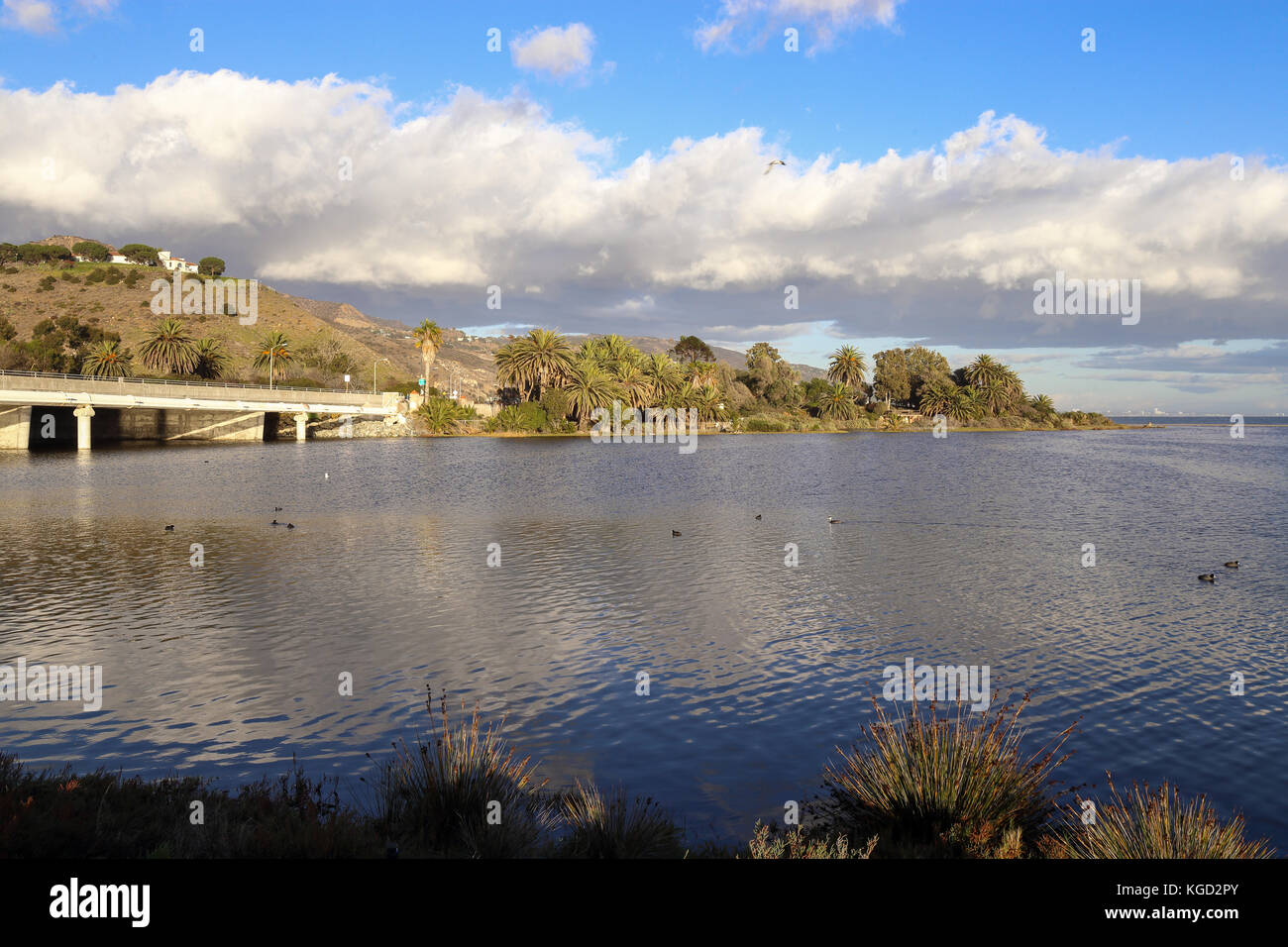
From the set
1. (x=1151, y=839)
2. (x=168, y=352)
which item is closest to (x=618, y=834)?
(x=1151, y=839)

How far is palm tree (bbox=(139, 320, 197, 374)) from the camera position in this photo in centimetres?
11394

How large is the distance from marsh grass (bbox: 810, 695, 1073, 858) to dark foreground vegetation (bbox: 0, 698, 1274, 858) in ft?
0.05

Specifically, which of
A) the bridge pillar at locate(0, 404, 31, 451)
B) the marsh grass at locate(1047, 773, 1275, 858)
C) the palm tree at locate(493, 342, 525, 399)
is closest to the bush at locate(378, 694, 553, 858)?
the marsh grass at locate(1047, 773, 1275, 858)

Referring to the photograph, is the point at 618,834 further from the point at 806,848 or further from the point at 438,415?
the point at 438,415

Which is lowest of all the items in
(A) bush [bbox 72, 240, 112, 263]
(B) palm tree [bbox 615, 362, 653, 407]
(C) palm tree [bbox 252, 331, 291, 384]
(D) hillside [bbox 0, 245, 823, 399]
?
(B) palm tree [bbox 615, 362, 653, 407]

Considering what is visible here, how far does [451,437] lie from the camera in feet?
393

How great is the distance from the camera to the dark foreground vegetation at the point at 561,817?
7.26 meters

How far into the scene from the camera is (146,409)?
96062mm

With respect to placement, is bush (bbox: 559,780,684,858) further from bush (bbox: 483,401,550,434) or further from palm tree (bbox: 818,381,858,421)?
palm tree (bbox: 818,381,858,421)

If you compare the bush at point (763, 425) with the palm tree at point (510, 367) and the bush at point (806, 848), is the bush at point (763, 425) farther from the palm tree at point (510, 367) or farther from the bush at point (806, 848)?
the bush at point (806, 848)

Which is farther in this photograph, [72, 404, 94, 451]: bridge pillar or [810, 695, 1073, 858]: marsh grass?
[72, 404, 94, 451]: bridge pillar

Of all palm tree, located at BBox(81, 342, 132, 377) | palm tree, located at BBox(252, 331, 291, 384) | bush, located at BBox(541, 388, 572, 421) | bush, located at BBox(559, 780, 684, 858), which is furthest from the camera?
bush, located at BBox(541, 388, 572, 421)

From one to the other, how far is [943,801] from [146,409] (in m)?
106

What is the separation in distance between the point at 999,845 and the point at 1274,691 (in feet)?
28.9
